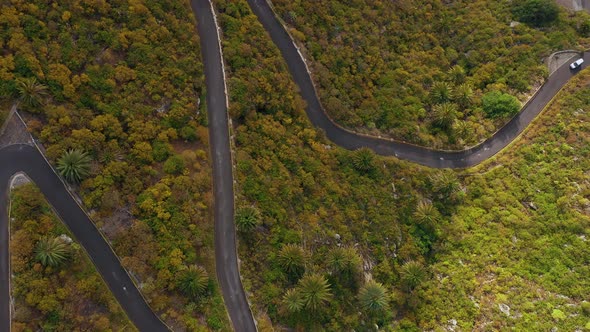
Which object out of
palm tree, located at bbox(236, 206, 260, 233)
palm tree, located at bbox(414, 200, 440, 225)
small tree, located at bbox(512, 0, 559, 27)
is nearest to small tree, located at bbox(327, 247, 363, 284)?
palm tree, located at bbox(236, 206, 260, 233)

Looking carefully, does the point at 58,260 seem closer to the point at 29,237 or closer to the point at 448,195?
the point at 29,237

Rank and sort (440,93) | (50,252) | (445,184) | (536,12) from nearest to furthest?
(50,252), (445,184), (440,93), (536,12)

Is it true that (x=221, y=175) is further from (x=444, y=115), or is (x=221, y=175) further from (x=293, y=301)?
(x=444, y=115)

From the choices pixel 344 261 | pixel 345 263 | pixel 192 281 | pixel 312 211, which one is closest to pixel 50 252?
pixel 192 281

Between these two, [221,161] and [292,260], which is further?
[221,161]

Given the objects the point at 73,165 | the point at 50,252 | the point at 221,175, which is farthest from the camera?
the point at 221,175

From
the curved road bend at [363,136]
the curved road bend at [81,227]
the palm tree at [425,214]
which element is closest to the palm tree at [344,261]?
the palm tree at [425,214]
